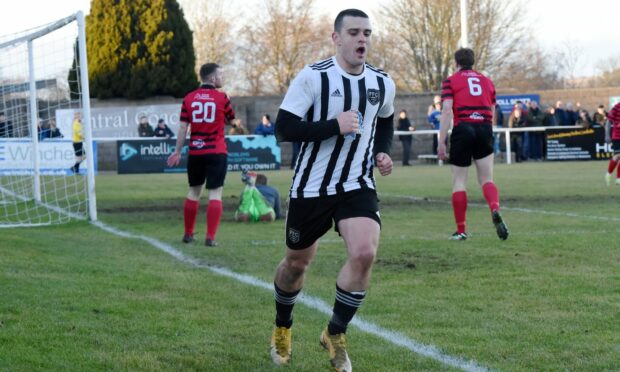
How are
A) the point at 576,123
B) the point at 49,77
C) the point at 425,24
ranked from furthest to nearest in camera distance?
the point at 425,24 → the point at 576,123 → the point at 49,77

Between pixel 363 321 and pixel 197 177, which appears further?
pixel 197 177

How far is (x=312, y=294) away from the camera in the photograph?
7.61 meters

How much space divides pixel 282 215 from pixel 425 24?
40.7 m

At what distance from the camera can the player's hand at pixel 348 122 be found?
534 centimetres

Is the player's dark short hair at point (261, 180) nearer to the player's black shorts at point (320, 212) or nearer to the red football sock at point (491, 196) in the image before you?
the red football sock at point (491, 196)

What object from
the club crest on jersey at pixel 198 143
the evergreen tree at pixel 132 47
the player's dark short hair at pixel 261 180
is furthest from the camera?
the evergreen tree at pixel 132 47

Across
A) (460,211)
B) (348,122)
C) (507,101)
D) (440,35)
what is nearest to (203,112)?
(460,211)

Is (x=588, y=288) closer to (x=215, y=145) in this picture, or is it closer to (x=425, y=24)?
(x=215, y=145)

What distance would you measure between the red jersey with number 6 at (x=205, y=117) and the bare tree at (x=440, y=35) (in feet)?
141

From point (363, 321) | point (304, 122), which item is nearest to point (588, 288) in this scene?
point (363, 321)

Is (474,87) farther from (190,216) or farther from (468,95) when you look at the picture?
(190,216)

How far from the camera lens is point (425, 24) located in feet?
177

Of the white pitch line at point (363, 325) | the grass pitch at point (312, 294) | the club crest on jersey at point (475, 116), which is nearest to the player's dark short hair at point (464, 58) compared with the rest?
the club crest on jersey at point (475, 116)

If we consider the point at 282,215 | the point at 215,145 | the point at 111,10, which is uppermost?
the point at 111,10
